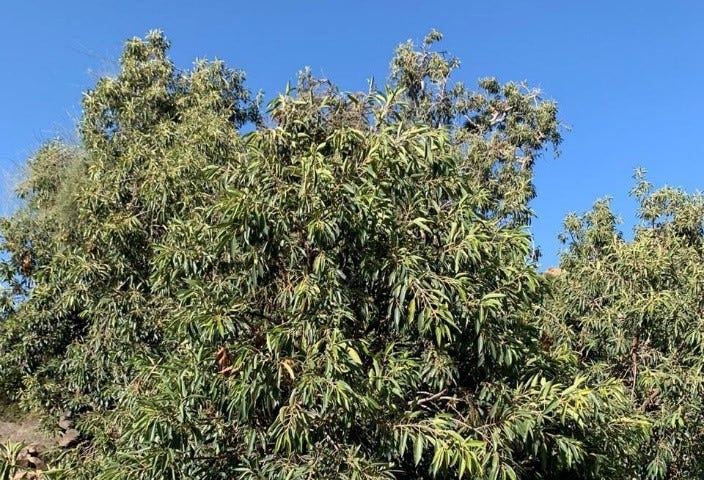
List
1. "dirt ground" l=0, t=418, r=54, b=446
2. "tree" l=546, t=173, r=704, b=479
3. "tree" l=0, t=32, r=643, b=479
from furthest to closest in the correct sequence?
"dirt ground" l=0, t=418, r=54, b=446, "tree" l=546, t=173, r=704, b=479, "tree" l=0, t=32, r=643, b=479

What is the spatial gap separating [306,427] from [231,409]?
A: 1.55 feet

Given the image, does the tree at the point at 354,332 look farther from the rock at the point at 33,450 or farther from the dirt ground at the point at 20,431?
the dirt ground at the point at 20,431

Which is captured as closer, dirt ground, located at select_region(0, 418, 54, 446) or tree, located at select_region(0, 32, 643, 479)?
tree, located at select_region(0, 32, 643, 479)

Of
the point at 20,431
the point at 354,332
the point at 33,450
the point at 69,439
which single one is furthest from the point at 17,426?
the point at 354,332

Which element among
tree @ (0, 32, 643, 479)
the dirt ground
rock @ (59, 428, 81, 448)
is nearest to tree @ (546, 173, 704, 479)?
tree @ (0, 32, 643, 479)

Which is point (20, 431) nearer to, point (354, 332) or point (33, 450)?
point (33, 450)

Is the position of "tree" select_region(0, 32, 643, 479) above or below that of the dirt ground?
above

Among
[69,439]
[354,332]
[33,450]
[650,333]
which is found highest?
[650,333]

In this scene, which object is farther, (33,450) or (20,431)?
(20,431)

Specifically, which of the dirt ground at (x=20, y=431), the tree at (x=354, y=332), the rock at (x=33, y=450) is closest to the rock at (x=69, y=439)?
the rock at (x=33, y=450)

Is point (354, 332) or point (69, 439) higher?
point (354, 332)

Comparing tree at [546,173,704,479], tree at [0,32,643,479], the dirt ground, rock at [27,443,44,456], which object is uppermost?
tree at [546,173,704,479]

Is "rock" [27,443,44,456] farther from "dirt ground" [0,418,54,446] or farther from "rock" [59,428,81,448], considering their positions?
Answer: "dirt ground" [0,418,54,446]

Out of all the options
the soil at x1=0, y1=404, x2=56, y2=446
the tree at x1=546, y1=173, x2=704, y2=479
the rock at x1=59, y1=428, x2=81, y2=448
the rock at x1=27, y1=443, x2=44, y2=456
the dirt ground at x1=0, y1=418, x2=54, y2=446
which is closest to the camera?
the tree at x1=546, y1=173, x2=704, y2=479
